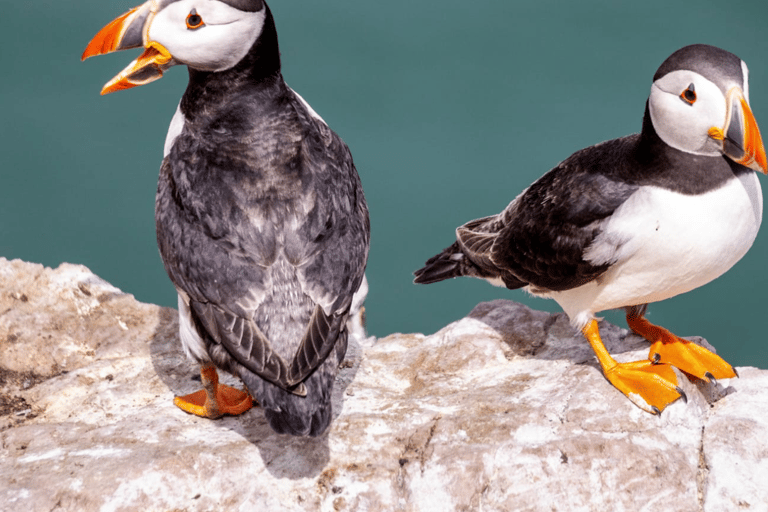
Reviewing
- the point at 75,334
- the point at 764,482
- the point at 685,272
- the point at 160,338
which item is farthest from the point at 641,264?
the point at 75,334

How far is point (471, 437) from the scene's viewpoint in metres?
3.36

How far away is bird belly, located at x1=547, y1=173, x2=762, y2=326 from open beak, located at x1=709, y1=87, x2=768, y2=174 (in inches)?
8.0

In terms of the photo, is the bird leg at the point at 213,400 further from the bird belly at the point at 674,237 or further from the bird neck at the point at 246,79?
the bird belly at the point at 674,237

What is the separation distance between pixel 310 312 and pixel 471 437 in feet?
2.70

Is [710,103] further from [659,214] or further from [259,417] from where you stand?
[259,417]

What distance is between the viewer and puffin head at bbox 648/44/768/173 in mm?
3051

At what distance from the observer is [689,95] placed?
10.3ft

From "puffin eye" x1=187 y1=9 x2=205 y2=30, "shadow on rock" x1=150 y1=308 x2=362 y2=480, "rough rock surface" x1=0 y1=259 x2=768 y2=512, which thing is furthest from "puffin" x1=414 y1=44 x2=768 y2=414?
"puffin eye" x1=187 y1=9 x2=205 y2=30

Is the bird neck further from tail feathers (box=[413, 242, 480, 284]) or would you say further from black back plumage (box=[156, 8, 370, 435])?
tail feathers (box=[413, 242, 480, 284])

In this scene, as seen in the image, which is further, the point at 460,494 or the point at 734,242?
the point at 734,242

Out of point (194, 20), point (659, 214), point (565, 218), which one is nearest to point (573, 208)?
point (565, 218)

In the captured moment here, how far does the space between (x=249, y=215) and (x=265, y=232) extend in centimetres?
10

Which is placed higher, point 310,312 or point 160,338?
point 310,312

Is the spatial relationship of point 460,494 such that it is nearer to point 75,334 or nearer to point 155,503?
point 155,503
